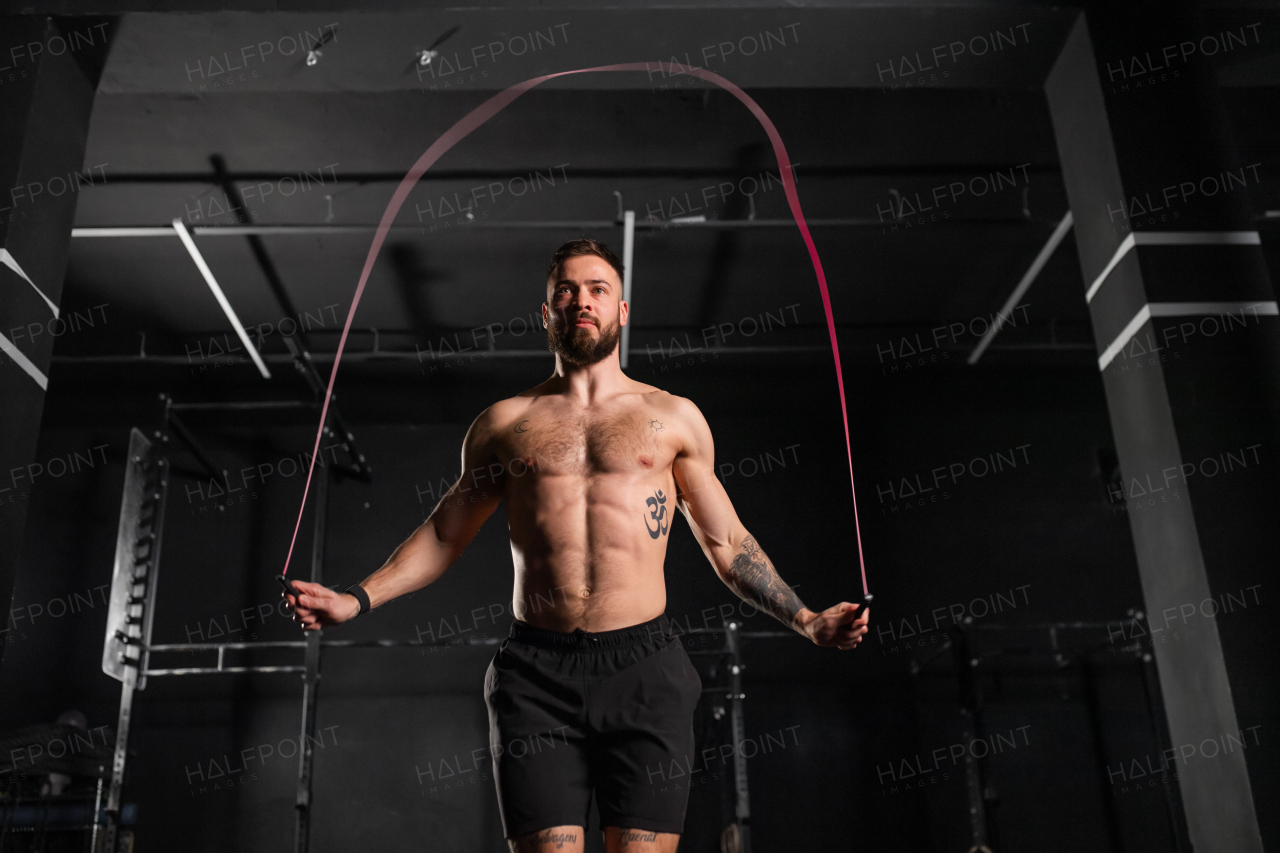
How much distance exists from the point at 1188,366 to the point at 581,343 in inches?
87.8

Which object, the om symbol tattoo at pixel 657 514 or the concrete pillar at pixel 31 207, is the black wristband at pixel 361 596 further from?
the concrete pillar at pixel 31 207

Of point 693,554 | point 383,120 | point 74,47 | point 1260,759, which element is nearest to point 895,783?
point 693,554

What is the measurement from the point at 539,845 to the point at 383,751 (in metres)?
5.70

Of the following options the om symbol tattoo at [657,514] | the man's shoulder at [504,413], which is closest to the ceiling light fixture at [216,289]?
the man's shoulder at [504,413]

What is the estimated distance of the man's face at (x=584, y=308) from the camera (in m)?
2.59

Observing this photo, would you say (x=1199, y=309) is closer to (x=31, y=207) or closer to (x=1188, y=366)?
(x=1188, y=366)

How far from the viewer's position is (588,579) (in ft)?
7.75

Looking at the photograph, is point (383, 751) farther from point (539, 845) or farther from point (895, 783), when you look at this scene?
point (539, 845)

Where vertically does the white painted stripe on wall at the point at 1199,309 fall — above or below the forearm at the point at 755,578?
above

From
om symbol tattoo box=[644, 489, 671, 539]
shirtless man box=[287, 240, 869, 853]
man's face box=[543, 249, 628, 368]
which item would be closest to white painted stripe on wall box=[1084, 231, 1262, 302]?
shirtless man box=[287, 240, 869, 853]

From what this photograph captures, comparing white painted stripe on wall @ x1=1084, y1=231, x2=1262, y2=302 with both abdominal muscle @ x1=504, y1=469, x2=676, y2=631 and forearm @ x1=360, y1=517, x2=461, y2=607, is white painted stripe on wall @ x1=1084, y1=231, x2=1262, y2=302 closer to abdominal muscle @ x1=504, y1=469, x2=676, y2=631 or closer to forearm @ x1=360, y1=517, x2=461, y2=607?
abdominal muscle @ x1=504, y1=469, x2=676, y2=631

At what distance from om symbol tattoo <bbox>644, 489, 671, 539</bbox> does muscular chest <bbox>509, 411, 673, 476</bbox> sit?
0.25 feet

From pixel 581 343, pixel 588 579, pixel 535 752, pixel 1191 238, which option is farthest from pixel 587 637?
pixel 1191 238

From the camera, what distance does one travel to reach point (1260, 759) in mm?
2977
